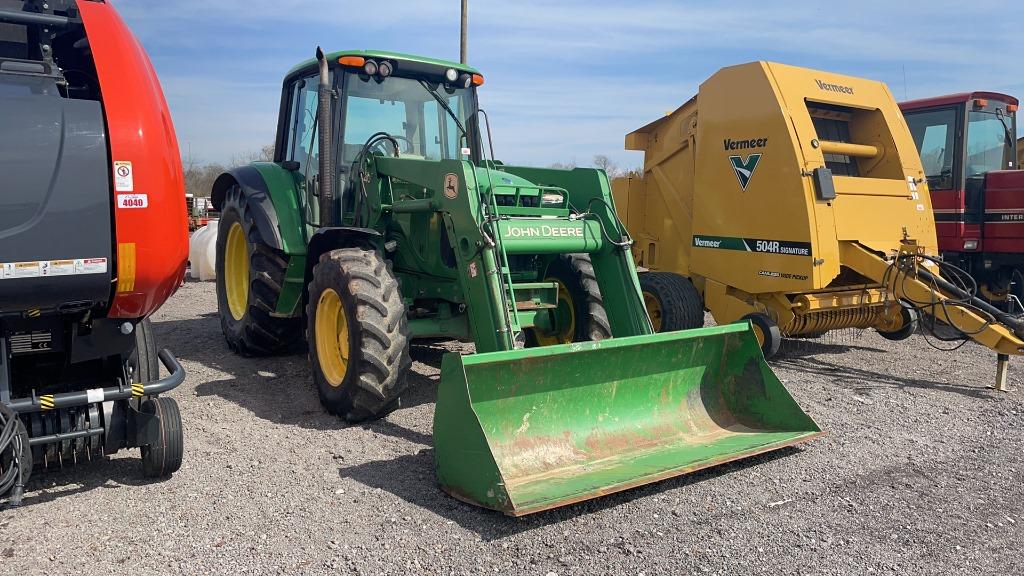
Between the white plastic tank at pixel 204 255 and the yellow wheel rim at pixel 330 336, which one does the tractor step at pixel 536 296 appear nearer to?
the yellow wheel rim at pixel 330 336

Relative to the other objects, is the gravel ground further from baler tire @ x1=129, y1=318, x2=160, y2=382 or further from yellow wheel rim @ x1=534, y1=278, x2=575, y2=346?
yellow wheel rim @ x1=534, y1=278, x2=575, y2=346

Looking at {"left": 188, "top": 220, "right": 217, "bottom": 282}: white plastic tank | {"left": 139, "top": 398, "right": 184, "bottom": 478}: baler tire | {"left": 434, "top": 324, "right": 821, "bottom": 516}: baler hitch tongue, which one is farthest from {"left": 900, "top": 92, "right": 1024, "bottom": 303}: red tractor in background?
{"left": 188, "top": 220, "right": 217, "bottom": 282}: white plastic tank

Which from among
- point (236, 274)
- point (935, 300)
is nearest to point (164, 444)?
point (236, 274)

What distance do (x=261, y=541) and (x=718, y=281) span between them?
5174 millimetres

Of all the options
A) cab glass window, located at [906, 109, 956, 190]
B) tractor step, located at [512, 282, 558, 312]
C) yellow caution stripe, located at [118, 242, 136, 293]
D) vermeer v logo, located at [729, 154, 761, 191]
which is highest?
cab glass window, located at [906, 109, 956, 190]

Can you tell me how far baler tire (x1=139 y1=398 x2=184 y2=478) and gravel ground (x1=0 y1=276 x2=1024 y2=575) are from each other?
12 centimetres

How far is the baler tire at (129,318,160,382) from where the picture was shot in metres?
3.94

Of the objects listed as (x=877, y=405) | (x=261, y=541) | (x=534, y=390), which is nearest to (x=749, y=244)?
(x=877, y=405)

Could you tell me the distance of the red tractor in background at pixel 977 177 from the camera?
9109mm

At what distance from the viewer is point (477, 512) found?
143 inches

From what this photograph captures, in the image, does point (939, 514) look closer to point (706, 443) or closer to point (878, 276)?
point (706, 443)

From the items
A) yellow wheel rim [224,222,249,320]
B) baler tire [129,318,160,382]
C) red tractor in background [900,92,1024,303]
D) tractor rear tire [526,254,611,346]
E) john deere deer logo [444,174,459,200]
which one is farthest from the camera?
red tractor in background [900,92,1024,303]

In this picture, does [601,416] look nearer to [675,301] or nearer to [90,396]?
[90,396]

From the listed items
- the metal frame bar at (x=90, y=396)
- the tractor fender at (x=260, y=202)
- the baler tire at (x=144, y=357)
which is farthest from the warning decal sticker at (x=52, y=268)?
the tractor fender at (x=260, y=202)
